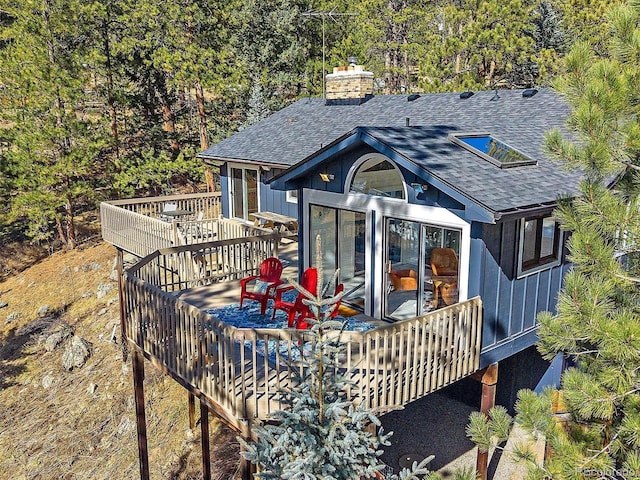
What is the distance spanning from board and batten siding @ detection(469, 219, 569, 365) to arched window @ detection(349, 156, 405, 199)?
142 cm

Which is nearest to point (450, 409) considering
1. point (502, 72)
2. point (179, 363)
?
point (179, 363)

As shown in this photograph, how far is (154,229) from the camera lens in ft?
41.9

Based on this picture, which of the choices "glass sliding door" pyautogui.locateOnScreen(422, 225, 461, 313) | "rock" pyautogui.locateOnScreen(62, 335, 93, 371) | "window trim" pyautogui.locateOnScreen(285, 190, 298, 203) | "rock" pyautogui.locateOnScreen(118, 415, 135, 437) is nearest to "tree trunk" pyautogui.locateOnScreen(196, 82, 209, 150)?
"rock" pyautogui.locateOnScreen(62, 335, 93, 371)

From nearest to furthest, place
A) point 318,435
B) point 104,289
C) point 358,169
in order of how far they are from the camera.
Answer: point 318,435
point 358,169
point 104,289

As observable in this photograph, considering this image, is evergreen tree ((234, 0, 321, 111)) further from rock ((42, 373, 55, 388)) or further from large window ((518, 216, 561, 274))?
large window ((518, 216, 561, 274))

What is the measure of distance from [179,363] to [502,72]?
1914cm

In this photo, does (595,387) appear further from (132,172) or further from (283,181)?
(132,172)

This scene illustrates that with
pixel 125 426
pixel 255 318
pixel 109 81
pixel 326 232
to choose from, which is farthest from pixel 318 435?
pixel 109 81

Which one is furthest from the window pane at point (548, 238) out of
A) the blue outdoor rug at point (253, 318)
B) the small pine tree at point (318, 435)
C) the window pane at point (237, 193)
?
the window pane at point (237, 193)

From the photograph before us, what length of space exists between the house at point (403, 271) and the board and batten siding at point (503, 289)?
22mm

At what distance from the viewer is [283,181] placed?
31.5 ft

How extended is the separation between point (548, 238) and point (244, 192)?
9319 millimetres

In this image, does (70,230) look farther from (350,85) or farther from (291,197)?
(350,85)

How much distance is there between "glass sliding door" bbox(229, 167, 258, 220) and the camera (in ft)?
51.3
